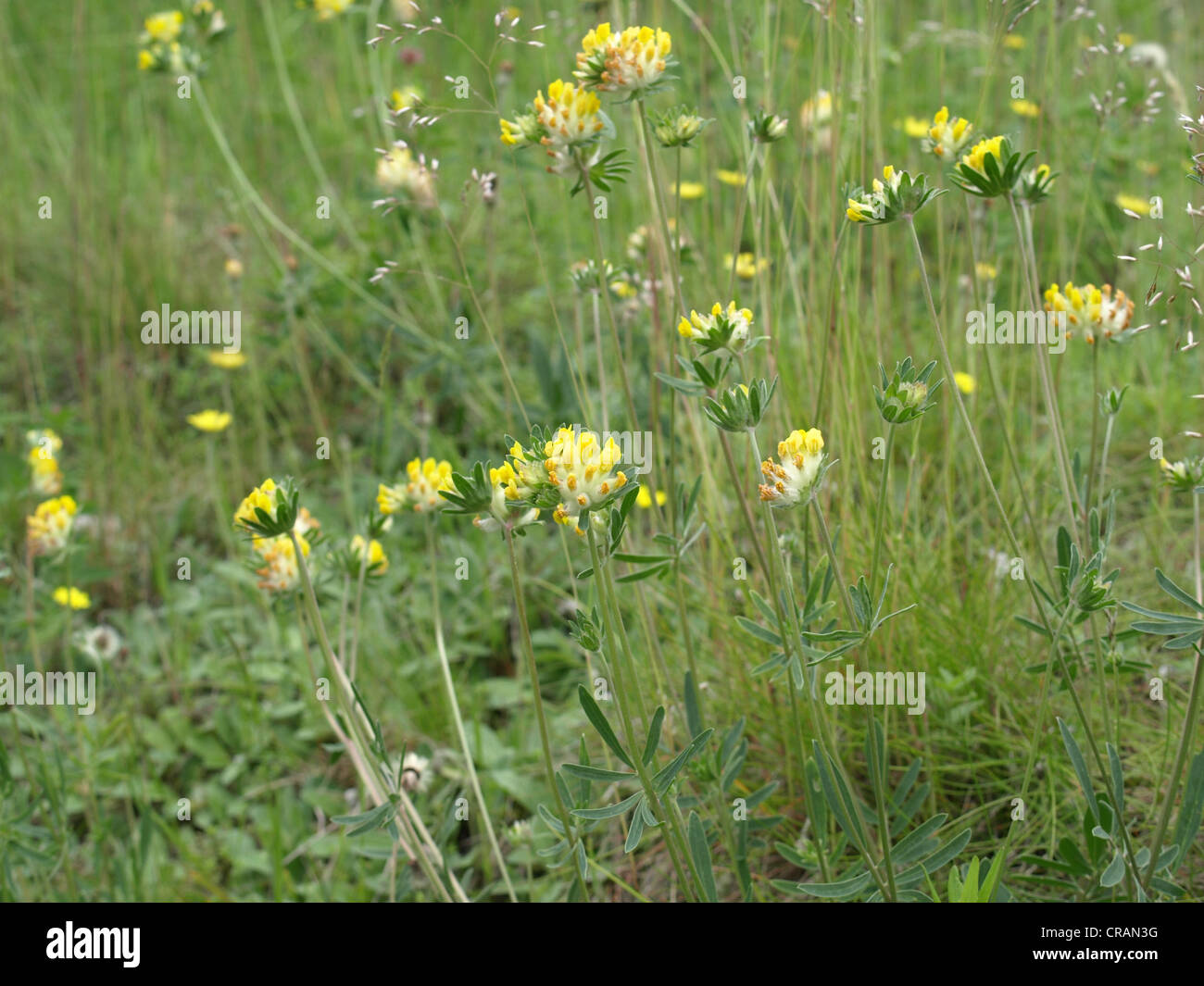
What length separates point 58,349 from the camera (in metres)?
3.02

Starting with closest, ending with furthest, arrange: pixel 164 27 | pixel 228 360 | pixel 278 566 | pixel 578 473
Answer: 1. pixel 578 473
2. pixel 278 566
3. pixel 164 27
4. pixel 228 360

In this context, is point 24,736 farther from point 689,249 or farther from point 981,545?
point 981,545

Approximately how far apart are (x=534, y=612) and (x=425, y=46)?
72.1 inches

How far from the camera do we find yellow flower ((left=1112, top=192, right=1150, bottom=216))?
7.66ft

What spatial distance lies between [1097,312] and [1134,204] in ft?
5.07

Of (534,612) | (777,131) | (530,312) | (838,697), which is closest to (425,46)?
(530,312)

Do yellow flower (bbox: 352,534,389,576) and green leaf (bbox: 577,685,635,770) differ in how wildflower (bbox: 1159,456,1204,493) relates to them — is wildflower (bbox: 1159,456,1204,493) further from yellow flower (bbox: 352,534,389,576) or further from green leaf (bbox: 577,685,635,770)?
yellow flower (bbox: 352,534,389,576)

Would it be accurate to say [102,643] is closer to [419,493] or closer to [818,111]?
[419,493]

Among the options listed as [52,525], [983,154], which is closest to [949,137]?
[983,154]

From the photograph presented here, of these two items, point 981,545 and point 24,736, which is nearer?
point 981,545

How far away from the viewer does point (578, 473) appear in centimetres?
90

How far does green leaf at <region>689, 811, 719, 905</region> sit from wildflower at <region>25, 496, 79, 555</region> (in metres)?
1.17

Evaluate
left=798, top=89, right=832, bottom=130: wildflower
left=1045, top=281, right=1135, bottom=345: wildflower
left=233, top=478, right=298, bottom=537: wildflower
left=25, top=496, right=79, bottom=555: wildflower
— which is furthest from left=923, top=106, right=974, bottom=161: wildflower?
left=25, top=496, right=79, bottom=555: wildflower

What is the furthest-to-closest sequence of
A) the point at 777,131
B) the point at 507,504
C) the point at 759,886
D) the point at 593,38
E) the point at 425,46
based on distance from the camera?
the point at 425,46 → the point at 759,886 → the point at 777,131 → the point at 593,38 → the point at 507,504
